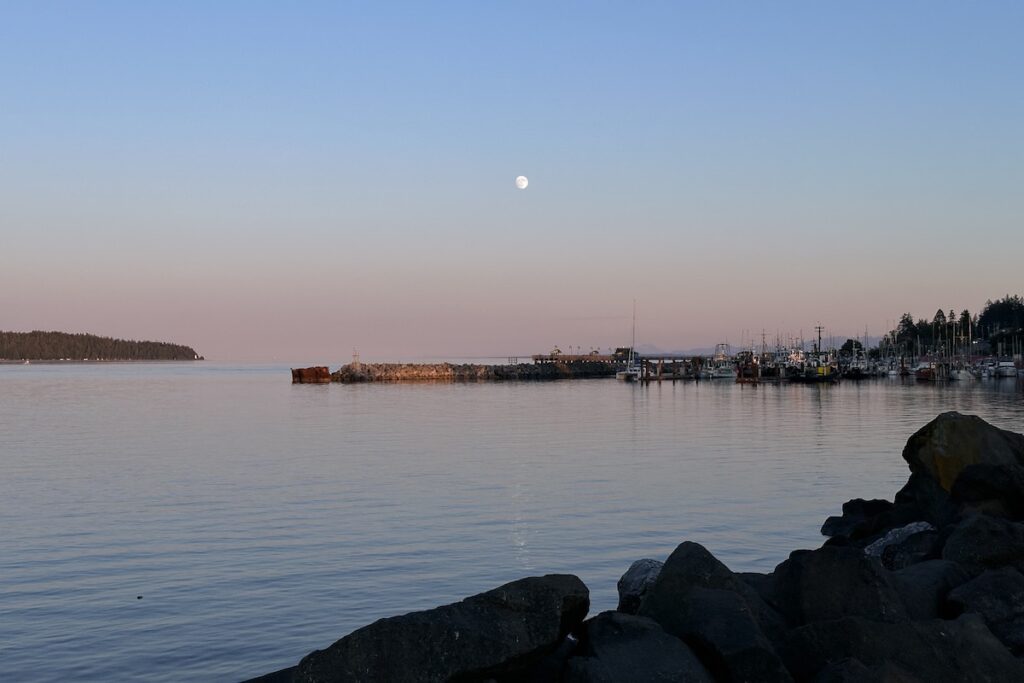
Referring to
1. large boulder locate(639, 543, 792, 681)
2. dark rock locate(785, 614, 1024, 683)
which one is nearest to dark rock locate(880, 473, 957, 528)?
dark rock locate(785, 614, 1024, 683)

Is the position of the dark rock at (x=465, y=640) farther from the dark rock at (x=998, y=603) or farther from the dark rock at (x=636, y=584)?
the dark rock at (x=998, y=603)

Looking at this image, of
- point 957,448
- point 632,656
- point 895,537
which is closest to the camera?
point 632,656

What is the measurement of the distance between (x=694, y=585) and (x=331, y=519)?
15453mm

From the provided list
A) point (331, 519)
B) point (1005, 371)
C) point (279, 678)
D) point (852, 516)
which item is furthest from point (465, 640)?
point (1005, 371)

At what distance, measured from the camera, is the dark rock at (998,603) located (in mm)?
12094

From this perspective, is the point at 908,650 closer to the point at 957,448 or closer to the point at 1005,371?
the point at 957,448

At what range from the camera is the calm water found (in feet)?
50.7

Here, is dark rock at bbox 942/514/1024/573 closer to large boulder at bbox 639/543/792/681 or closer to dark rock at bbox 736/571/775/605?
dark rock at bbox 736/571/775/605

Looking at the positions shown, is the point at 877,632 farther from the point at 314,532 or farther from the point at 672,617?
the point at 314,532

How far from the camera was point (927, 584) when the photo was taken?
12945mm

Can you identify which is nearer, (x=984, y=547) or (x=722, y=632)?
(x=722, y=632)

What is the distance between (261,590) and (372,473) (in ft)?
57.5

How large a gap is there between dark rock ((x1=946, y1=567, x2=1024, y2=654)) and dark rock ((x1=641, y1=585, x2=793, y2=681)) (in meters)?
3.30

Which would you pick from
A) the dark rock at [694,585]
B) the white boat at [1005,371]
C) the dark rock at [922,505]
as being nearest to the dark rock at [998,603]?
the dark rock at [694,585]
